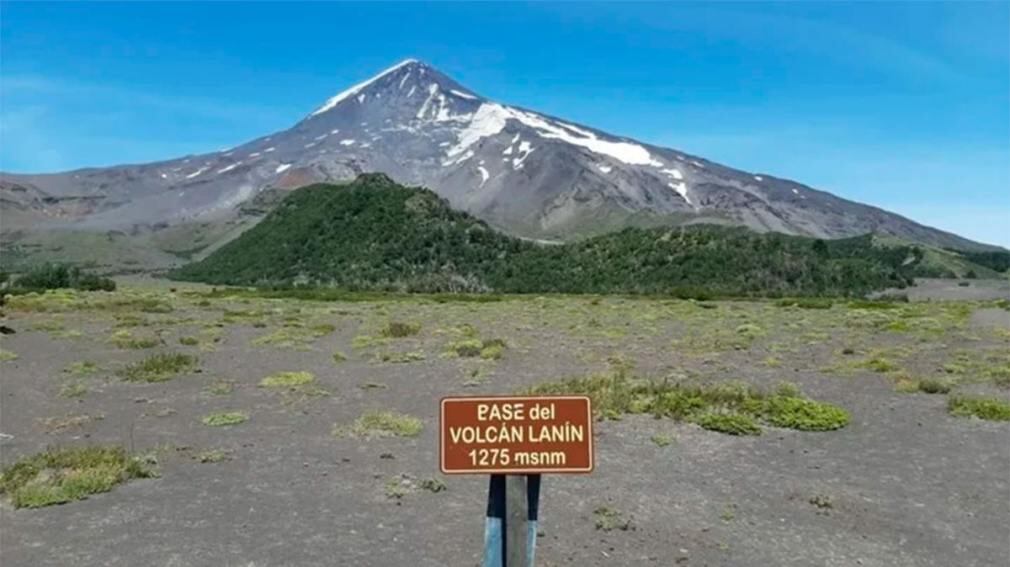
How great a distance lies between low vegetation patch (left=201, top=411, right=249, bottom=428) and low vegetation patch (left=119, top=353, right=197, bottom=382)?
197 inches

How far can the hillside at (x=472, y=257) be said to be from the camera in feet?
337

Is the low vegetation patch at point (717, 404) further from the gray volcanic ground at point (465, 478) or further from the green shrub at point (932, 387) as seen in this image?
the green shrub at point (932, 387)

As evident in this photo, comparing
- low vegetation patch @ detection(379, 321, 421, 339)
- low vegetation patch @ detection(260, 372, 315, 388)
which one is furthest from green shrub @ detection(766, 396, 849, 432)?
low vegetation patch @ detection(379, 321, 421, 339)

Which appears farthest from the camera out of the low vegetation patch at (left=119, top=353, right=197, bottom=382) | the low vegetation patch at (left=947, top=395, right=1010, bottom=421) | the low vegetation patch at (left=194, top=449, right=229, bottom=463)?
the low vegetation patch at (left=119, top=353, right=197, bottom=382)

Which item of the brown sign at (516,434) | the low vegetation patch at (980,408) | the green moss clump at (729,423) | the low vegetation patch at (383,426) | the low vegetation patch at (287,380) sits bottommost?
the low vegetation patch at (287,380)

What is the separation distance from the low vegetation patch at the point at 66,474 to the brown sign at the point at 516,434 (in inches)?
275

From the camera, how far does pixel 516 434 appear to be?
18.3 ft

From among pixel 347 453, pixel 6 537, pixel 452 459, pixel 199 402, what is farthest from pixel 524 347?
pixel 452 459

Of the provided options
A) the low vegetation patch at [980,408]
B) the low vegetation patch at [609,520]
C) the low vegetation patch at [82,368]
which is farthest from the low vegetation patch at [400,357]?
the low vegetation patch at [609,520]

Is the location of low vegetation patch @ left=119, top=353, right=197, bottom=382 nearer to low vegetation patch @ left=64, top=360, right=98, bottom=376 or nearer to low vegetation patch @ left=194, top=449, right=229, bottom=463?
low vegetation patch @ left=64, top=360, right=98, bottom=376

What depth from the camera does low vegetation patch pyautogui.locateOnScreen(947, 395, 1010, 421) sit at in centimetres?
1591

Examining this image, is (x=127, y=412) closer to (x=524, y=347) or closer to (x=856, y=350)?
(x=524, y=347)

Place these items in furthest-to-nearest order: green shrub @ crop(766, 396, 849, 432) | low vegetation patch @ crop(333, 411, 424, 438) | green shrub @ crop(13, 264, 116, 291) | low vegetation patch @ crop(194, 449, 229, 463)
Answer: green shrub @ crop(13, 264, 116, 291)
green shrub @ crop(766, 396, 849, 432)
low vegetation patch @ crop(333, 411, 424, 438)
low vegetation patch @ crop(194, 449, 229, 463)

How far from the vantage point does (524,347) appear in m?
28.2
